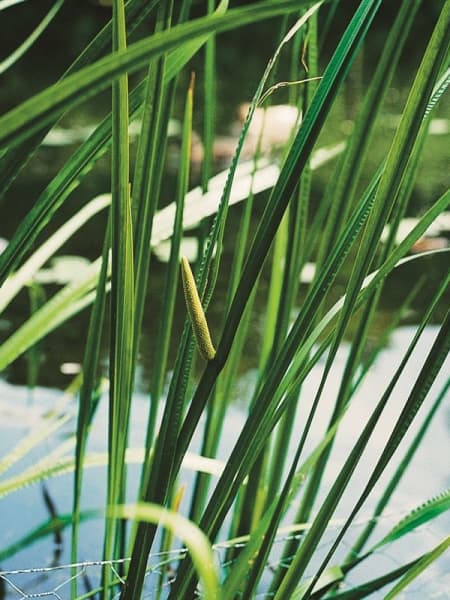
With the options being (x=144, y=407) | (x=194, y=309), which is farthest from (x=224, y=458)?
(x=194, y=309)

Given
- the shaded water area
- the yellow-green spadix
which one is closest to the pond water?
the shaded water area

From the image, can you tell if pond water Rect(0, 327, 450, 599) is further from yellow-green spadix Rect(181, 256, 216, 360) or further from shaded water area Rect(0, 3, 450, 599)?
yellow-green spadix Rect(181, 256, 216, 360)

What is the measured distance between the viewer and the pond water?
2.19ft

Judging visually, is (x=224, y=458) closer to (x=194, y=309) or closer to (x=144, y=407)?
(x=144, y=407)

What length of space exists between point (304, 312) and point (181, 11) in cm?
17

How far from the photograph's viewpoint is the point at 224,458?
819 millimetres

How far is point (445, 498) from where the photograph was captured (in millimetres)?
448

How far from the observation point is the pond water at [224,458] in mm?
667

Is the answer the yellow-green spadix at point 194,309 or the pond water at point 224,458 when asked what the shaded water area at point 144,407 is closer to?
the pond water at point 224,458

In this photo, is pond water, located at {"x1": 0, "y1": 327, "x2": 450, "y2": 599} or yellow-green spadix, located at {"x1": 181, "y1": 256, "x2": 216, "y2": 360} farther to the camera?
pond water, located at {"x1": 0, "y1": 327, "x2": 450, "y2": 599}

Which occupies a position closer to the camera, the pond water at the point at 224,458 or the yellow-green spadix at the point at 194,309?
the yellow-green spadix at the point at 194,309

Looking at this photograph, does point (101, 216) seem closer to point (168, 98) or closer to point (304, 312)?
point (168, 98)

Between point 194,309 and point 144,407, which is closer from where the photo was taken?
point 194,309

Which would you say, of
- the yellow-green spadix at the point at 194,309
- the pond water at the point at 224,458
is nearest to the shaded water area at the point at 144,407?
the pond water at the point at 224,458
